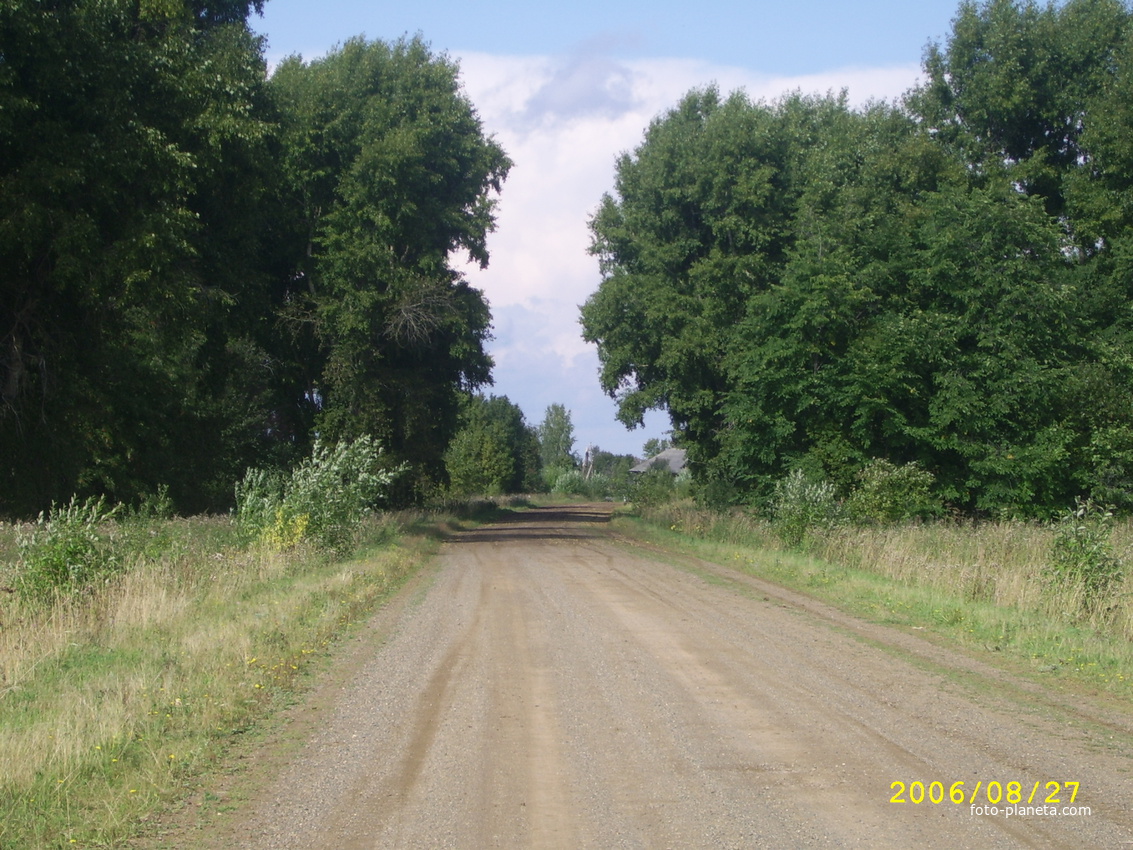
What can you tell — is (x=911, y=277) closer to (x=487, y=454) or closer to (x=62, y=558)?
(x=62, y=558)

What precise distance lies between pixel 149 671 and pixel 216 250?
15.9 metres

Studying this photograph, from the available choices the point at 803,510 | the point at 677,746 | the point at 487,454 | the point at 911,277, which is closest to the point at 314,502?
the point at 803,510

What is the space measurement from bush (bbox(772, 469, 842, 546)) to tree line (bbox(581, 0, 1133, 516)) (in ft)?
11.1

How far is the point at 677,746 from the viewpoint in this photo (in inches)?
289

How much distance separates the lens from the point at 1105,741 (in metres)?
7.62

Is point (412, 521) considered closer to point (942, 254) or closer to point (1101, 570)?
point (942, 254)

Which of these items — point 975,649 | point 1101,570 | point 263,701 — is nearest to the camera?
point 263,701

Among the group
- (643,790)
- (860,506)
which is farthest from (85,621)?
(860,506)

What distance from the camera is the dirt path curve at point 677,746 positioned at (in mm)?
5723

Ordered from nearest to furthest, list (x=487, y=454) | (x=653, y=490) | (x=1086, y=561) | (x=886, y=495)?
(x=1086, y=561), (x=886, y=495), (x=653, y=490), (x=487, y=454)

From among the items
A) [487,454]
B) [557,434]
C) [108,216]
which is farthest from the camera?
[557,434]

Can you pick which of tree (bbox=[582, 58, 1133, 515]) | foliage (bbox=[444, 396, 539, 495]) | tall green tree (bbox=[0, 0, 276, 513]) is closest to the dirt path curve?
tall green tree (bbox=[0, 0, 276, 513])

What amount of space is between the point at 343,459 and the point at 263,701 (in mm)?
13912

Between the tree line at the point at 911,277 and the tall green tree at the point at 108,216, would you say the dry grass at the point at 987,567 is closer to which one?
the tree line at the point at 911,277
